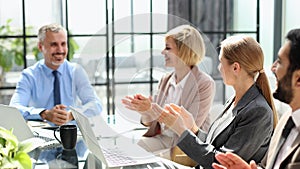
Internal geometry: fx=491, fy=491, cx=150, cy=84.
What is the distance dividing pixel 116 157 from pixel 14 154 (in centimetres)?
71

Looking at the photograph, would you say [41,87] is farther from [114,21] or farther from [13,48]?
[13,48]

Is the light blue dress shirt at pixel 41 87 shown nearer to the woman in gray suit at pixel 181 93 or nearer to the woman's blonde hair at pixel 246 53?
the woman in gray suit at pixel 181 93

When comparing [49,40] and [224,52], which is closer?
[224,52]

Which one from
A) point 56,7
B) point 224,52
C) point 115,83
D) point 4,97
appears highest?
point 56,7

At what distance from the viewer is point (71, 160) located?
7.02 feet

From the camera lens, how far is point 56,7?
13.3ft

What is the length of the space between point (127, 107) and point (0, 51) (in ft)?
7.36

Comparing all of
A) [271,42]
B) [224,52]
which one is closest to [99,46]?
[224,52]

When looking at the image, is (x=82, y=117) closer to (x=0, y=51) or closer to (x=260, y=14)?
(x=0, y=51)

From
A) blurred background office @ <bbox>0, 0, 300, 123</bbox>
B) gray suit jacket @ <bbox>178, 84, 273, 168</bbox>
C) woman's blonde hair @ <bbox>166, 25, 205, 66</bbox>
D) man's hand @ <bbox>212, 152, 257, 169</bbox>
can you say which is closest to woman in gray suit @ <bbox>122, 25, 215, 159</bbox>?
woman's blonde hair @ <bbox>166, 25, 205, 66</bbox>

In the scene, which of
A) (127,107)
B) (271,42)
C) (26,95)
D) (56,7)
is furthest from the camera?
(271,42)

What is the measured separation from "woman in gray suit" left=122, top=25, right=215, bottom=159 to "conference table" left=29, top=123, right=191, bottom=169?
4.7 inches

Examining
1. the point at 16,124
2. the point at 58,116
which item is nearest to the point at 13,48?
the point at 58,116

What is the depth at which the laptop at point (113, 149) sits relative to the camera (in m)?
1.99
